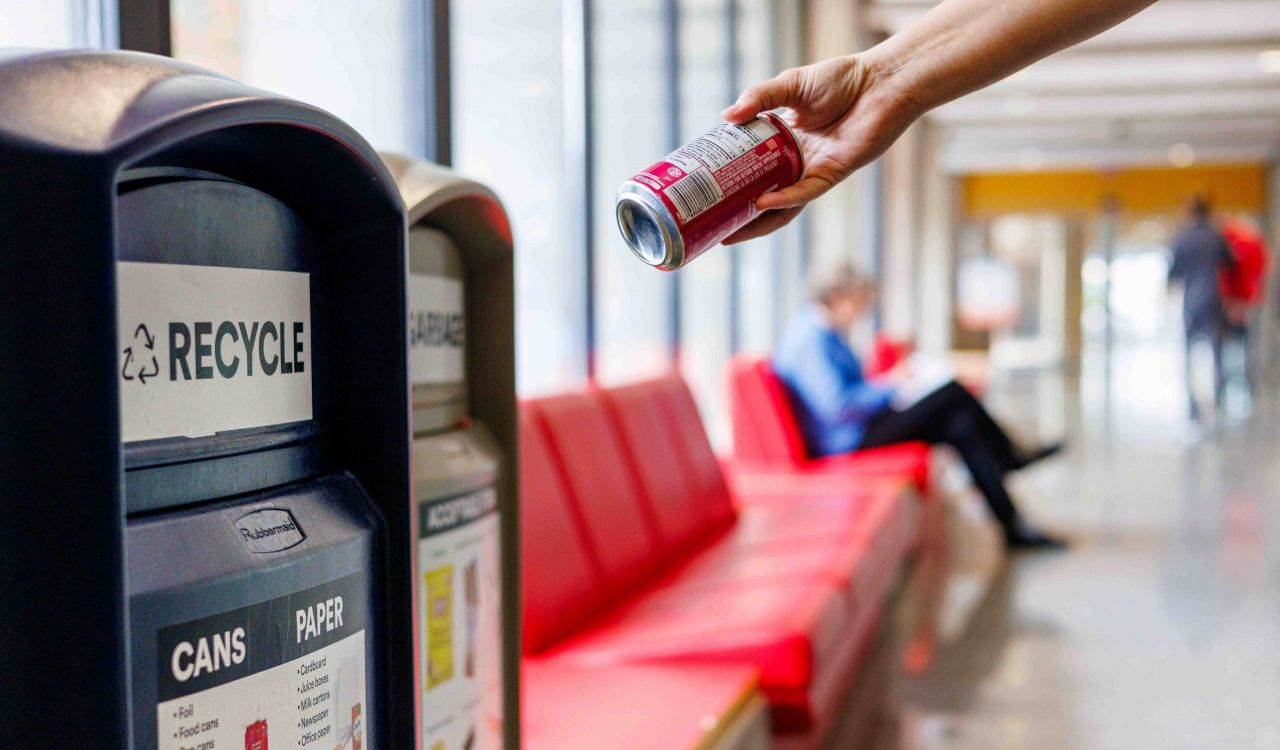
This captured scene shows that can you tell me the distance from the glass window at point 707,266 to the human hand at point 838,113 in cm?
443

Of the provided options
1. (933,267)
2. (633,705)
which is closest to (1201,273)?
(933,267)

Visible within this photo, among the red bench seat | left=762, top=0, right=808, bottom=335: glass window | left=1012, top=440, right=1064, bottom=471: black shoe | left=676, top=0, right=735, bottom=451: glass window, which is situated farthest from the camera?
left=762, top=0, right=808, bottom=335: glass window

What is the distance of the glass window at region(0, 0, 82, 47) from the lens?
1669mm

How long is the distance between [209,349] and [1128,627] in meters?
3.90

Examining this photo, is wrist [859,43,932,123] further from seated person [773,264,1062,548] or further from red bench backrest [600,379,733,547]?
seated person [773,264,1062,548]

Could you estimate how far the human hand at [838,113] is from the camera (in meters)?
1.41

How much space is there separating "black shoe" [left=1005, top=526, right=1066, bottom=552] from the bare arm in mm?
4319

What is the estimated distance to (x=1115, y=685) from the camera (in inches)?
137

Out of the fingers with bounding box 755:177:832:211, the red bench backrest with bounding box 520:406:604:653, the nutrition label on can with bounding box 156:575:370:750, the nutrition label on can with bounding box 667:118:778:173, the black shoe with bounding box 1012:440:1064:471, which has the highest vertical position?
the nutrition label on can with bounding box 667:118:778:173

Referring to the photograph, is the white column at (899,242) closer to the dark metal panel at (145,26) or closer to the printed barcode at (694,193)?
the dark metal panel at (145,26)

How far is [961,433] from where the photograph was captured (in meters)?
5.43

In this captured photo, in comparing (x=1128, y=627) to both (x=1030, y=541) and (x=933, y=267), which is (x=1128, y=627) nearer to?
(x=1030, y=541)

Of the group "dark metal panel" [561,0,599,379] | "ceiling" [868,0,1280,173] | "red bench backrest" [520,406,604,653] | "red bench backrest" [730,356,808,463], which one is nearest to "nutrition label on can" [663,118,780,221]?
"red bench backrest" [520,406,604,653]

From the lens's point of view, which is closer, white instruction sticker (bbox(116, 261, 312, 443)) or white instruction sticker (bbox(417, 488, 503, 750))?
white instruction sticker (bbox(116, 261, 312, 443))
